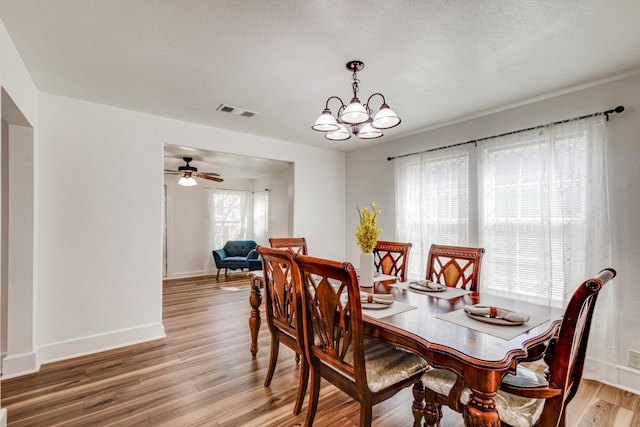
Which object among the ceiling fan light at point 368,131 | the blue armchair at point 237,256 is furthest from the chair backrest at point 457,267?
the blue armchair at point 237,256

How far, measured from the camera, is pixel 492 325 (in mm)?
1428

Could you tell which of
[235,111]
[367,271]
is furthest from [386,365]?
[235,111]

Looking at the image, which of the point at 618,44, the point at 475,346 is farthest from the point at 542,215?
the point at 475,346

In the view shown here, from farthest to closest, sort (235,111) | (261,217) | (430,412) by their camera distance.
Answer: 1. (261,217)
2. (235,111)
3. (430,412)

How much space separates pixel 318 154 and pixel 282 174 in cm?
200

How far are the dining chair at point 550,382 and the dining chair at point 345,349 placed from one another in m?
0.19

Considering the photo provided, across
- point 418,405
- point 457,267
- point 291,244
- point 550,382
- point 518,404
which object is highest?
point 291,244

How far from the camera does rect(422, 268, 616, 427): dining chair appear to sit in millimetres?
1117

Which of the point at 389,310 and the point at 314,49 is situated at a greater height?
the point at 314,49

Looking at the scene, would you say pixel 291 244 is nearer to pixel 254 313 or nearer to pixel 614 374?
pixel 254 313

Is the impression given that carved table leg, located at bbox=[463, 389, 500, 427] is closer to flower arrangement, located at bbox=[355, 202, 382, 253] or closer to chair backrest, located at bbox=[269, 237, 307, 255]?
flower arrangement, located at bbox=[355, 202, 382, 253]

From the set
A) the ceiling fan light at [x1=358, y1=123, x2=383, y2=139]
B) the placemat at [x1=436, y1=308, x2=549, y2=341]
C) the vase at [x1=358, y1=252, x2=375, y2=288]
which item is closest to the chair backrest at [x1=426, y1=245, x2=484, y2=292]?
the vase at [x1=358, y1=252, x2=375, y2=288]

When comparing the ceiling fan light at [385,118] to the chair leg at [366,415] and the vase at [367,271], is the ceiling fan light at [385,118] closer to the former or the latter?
the vase at [367,271]

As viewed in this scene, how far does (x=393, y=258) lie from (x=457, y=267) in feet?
2.11
